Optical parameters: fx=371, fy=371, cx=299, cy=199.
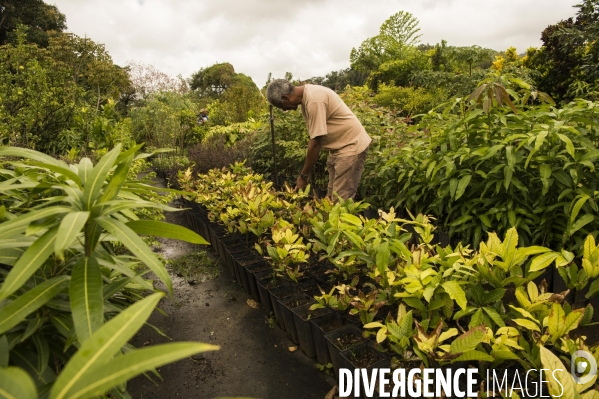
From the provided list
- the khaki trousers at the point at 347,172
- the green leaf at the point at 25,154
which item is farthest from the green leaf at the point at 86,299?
the khaki trousers at the point at 347,172

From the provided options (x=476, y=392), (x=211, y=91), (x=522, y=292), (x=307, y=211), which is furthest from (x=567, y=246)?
(x=211, y=91)

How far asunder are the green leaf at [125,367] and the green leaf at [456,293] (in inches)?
Answer: 47.6

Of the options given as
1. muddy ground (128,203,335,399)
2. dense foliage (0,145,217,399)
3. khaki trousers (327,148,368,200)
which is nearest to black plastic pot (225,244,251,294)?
muddy ground (128,203,335,399)

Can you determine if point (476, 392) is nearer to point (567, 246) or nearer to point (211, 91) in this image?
point (567, 246)

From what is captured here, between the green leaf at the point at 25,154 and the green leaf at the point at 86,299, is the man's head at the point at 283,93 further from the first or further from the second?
the green leaf at the point at 86,299

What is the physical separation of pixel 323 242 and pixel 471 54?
33.2 ft

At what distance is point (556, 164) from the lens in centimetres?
260

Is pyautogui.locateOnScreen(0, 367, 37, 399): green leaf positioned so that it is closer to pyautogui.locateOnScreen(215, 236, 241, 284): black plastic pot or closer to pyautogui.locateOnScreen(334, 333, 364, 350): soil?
pyautogui.locateOnScreen(334, 333, 364, 350): soil

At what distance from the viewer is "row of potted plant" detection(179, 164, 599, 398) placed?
1445mm

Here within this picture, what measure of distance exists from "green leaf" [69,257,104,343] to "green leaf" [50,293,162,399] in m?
0.20

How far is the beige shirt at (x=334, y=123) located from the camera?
369cm

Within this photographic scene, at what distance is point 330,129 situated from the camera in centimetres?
392

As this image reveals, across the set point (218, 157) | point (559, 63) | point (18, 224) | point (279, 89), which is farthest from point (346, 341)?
point (559, 63)

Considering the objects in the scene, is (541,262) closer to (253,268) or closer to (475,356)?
(475,356)
